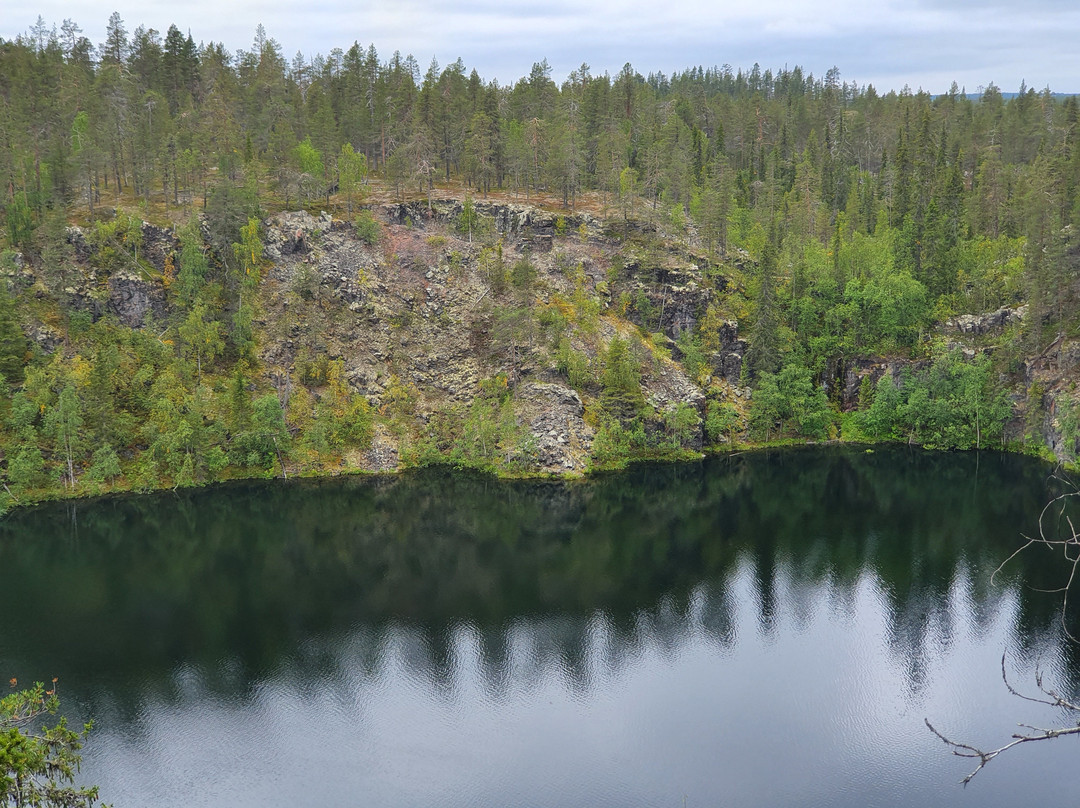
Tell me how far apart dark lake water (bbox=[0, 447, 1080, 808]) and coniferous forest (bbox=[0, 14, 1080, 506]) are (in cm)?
1054

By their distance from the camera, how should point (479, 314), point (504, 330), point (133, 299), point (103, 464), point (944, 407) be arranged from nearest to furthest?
1. point (103, 464)
2. point (133, 299)
3. point (944, 407)
4. point (504, 330)
5. point (479, 314)

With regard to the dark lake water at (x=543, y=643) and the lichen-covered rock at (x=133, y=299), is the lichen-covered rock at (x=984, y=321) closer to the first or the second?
the dark lake water at (x=543, y=643)

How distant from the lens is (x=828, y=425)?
103 meters

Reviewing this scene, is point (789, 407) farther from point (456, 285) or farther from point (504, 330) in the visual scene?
point (456, 285)

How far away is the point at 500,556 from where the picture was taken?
229 feet

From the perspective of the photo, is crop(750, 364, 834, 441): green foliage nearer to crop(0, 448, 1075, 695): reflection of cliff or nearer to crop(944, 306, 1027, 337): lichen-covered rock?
crop(0, 448, 1075, 695): reflection of cliff

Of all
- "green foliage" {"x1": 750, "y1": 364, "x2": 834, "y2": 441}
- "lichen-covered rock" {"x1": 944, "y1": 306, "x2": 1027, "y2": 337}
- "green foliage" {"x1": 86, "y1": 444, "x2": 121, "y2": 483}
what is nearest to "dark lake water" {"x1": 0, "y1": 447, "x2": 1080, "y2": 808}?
"green foliage" {"x1": 86, "y1": 444, "x2": 121, "y2": 483}

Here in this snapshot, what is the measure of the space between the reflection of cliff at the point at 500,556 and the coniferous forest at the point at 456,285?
23.1 ft

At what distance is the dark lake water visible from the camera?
3916 cm

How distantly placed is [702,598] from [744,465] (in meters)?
37.9

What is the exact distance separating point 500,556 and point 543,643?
57.3 feet

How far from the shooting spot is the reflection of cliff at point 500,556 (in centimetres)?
5409

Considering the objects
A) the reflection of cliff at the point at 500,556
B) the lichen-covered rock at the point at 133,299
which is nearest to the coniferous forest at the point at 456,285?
the lichen-covered rock at the point at 133,299

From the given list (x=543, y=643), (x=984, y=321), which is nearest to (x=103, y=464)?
(x=543, y=643)
